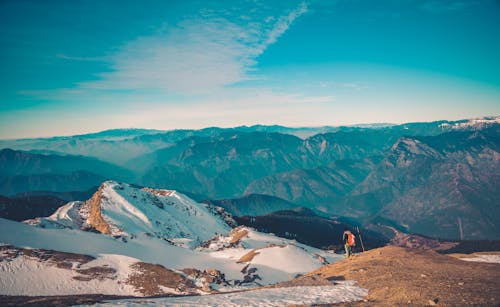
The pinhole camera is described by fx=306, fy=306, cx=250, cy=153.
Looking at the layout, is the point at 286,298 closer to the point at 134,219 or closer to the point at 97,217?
the point at 134,219

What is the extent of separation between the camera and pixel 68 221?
167 meters

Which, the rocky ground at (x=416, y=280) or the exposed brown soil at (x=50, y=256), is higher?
the rocky ground at (x=416, y=280)

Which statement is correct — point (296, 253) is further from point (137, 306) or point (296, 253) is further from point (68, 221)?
point (68, 221)

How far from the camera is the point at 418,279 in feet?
110

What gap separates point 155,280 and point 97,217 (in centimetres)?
10595

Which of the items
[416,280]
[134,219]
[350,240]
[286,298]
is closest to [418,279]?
[416,280]

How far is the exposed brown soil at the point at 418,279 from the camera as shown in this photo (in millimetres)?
26109

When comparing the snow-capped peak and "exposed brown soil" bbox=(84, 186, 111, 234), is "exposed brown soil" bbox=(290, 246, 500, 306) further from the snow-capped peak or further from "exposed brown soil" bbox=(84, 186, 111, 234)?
"exposed brown soil" bbox=(84, 186, 111, 234)

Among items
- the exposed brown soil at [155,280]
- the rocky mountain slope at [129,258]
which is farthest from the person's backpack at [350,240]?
the exposed brown soil at [155,280]

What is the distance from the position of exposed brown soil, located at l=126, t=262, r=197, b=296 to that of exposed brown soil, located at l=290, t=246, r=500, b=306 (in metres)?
35.1

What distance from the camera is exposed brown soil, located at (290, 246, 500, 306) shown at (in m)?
26.1

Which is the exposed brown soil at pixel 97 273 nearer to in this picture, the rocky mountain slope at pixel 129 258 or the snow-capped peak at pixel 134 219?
the rocky mountain slope at pixel 129 258

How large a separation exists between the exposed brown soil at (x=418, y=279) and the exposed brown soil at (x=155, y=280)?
35.1 metres

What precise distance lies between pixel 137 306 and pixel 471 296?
98.4 feet
